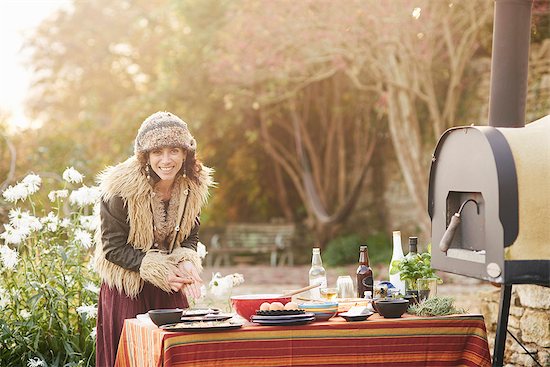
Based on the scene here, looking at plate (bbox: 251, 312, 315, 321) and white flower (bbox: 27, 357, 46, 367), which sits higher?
plate (bbox: 251, 312, 315, 321)

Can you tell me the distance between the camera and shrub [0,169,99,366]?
17.3 ft

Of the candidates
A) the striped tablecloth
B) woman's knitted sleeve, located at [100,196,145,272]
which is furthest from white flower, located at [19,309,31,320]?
the striped tablecloth

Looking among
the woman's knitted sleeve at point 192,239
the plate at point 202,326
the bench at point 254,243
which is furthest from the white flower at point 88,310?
the bench at point 254,243

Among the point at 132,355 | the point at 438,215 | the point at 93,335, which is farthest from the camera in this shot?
the point at 93,335

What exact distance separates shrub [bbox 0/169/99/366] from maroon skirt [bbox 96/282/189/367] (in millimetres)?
886

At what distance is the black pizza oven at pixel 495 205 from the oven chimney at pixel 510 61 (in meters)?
0.77

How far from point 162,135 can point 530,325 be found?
8.83 ft

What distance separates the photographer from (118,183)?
13.6ft

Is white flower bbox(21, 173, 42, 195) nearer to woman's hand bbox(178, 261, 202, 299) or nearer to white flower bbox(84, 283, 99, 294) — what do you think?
white flower bbox(84, 283, 99, 294)

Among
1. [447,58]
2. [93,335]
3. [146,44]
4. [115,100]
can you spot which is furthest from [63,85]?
[93,335]

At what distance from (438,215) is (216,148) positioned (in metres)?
12.2

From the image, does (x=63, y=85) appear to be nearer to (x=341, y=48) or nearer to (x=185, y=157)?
(x=341, y=48)

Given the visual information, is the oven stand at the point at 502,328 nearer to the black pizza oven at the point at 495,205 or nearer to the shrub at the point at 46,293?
the black pizza oven at the point at 495,205

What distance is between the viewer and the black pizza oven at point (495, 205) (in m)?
3.55
